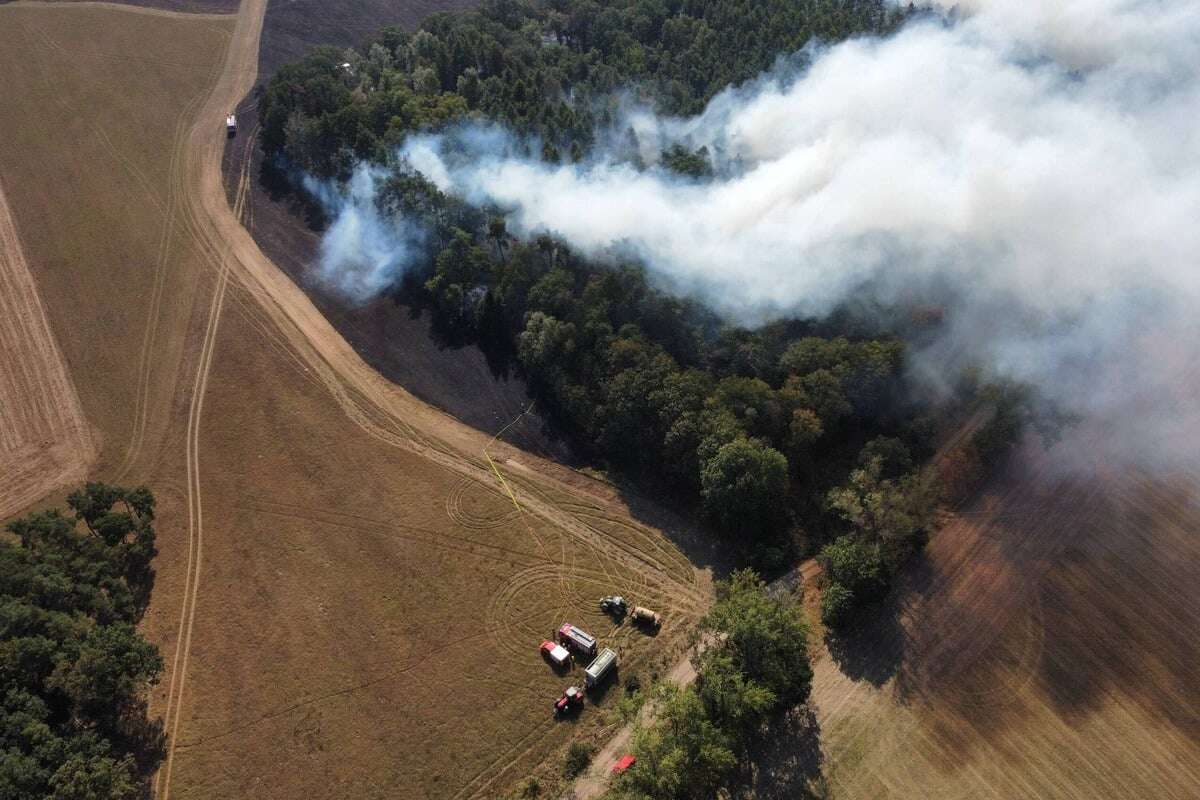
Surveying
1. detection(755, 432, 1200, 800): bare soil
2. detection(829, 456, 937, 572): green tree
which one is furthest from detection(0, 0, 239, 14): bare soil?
detection(755, 432, 1200, 800): bare soil

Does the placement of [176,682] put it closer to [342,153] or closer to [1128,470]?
[342,153]

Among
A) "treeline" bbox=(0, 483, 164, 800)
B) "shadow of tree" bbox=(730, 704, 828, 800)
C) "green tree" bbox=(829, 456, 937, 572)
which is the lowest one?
"treeline" bbox=(0, 483, 164, 800)

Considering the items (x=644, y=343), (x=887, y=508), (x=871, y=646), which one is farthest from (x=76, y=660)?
(x=887, y=508)

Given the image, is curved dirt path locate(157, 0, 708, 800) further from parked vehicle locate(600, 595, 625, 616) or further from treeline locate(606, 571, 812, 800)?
treeline locate(606, 571, 812, 800)

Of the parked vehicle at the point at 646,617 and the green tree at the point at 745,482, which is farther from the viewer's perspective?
the green tree at the point at 745,482

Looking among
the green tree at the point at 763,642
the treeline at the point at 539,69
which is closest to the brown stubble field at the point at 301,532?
the green tree at the point at 763,642

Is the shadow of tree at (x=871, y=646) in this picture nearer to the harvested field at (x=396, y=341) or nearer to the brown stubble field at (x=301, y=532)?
the brown stubble field at (x=301, y=532)
